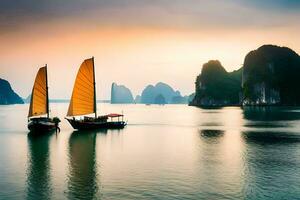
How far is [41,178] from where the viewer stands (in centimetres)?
2898

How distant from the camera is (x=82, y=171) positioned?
32250 millimetres

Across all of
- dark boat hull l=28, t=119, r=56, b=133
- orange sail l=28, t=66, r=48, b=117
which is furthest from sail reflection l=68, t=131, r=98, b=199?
orange sail l=28, t=66, r=48, b=117

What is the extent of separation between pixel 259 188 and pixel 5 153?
30.2m

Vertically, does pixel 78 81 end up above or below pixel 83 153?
above

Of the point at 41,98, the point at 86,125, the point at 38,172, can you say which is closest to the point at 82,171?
the point at 38,172

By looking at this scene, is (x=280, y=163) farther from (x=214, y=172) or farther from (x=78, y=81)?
(x=78, y=81)

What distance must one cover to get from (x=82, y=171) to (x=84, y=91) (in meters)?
40.1

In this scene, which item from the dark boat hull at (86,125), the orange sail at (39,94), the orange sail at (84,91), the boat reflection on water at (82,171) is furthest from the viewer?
the dark boat hull at (86,125)

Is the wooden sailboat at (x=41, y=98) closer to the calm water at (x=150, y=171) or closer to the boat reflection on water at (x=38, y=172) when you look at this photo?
the calm water at (x=150, y=171)

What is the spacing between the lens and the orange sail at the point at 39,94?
228 feet

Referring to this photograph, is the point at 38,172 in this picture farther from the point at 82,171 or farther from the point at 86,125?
the point at 86,125

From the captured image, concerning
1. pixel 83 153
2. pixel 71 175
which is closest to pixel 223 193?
pixel 71 175

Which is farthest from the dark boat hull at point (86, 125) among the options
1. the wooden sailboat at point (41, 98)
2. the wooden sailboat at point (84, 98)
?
the wooden sailboat at point (41, 98)

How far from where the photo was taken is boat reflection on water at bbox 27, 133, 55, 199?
24781 millimetres
